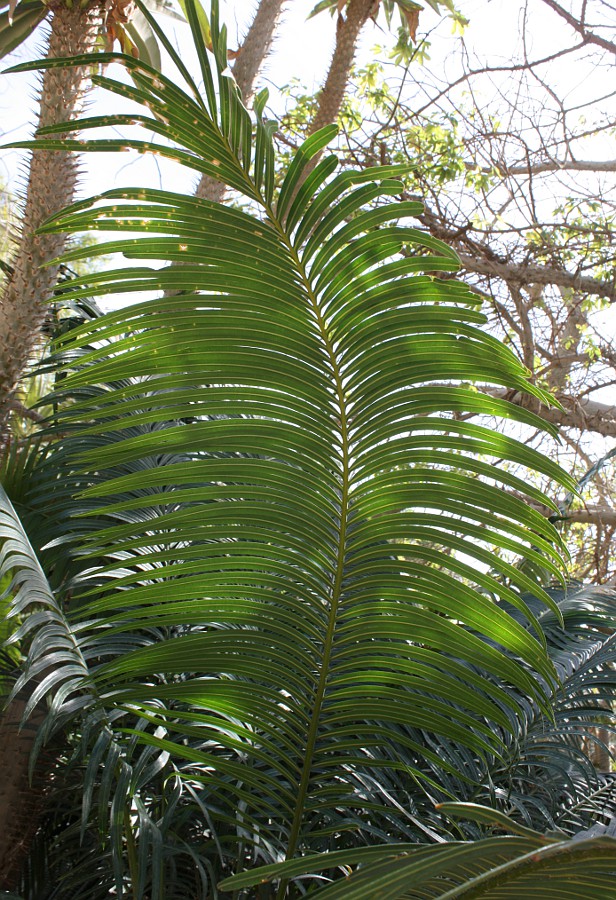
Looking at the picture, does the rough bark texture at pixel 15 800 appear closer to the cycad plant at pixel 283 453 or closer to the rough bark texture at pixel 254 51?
the cycad plant at pixel 283 453

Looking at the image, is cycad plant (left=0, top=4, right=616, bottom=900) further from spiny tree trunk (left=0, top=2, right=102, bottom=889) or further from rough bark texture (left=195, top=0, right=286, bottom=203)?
rough bark texture (left=195, top=0, right=286, bottom=203)

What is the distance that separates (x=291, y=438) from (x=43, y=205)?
1799mm

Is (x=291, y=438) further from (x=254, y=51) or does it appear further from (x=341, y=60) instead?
(x=341, y=60)

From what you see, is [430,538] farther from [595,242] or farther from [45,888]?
[595,242]

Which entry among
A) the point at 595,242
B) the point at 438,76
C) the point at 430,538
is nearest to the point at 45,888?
the point at 430,538

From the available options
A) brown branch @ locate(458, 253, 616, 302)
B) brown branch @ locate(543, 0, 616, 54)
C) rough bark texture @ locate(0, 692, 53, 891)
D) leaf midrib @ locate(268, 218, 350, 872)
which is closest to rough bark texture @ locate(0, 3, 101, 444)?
rough bark texture @ locate(0, 692, 53, 891)

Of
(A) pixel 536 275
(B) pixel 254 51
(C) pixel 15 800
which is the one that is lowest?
(C) pixel 15 800

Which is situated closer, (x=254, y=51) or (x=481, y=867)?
(x=481, y=867)

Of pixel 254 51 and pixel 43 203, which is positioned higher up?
pixel 254 51

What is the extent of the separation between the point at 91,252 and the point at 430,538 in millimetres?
626

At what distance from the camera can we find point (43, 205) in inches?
100

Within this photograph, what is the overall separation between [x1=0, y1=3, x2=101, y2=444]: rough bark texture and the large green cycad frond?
1472mm

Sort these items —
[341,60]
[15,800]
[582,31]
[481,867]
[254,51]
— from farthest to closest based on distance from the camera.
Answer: [582,31]
[341,60]
[254,51]
[15,800]
[481,867]

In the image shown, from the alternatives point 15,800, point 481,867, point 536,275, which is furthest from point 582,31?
point 481,867
